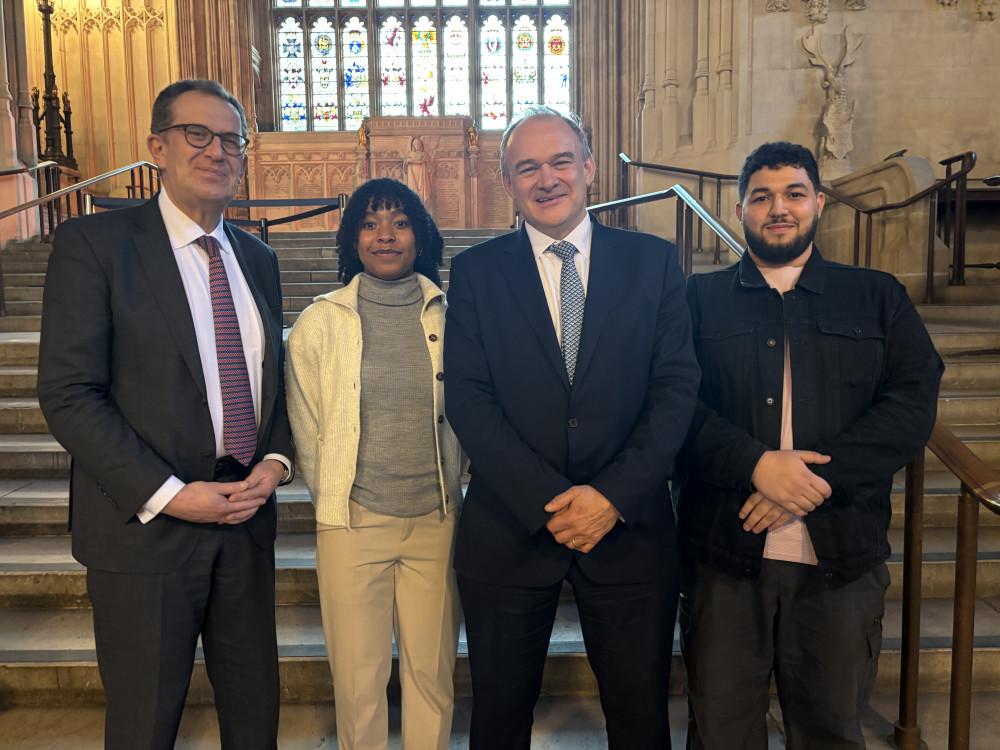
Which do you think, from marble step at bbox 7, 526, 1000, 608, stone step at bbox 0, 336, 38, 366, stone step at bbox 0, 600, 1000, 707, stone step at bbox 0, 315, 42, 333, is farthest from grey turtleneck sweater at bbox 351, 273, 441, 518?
stone step at bbox 0, 315, 42, 333

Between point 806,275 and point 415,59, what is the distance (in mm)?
15566

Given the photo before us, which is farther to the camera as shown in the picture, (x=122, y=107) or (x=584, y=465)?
(x=122, y=107)

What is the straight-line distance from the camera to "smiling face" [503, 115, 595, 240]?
1757 millimetres

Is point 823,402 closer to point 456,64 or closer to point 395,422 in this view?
point 395,422

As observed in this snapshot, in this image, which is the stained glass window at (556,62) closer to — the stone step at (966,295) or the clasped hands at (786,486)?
the stone step at (966,295)

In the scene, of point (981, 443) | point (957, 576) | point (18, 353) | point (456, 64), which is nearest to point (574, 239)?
point (957, 576)

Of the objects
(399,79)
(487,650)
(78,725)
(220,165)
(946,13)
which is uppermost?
(399,79)

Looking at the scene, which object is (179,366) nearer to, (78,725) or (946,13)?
(78,725)

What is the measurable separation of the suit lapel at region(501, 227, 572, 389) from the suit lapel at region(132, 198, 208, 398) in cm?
Answer: 79

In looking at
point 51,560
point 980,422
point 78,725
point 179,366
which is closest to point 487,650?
point 179,366

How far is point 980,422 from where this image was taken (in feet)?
12.3

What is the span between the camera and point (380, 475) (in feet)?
6.30

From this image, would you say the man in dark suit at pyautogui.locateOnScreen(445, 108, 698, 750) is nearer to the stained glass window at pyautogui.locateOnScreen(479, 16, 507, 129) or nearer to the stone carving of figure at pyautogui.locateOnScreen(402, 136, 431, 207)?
the stone carving of figure at pyautogui.locateOnScreen(402, 136, 431, 207)

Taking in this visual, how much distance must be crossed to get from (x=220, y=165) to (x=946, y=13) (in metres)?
9.46
